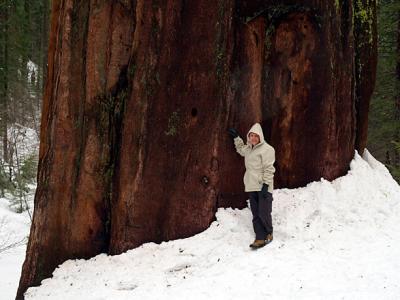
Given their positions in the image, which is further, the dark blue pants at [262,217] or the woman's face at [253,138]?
the woman's face at [253,138]

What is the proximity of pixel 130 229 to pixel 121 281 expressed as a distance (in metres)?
0.65

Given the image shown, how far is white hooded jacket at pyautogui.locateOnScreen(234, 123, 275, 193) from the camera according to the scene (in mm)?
5230

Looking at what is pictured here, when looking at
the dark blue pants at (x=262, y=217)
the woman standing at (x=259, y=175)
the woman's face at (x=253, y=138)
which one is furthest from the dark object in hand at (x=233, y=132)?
the dark blue pants at (x=262, y=217)

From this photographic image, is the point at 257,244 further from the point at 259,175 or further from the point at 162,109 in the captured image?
the point at 162,109

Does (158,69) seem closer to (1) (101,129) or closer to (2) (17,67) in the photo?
(1) (101,129)

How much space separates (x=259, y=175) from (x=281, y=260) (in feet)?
3.63

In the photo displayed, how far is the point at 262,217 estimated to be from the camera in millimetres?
5109

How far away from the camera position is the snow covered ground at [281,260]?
4.22 metres

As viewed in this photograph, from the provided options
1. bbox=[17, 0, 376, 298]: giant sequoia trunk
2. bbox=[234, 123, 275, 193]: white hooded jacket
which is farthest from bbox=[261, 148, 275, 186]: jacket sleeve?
bbox=[17, 0, 376, 298]: giant sequoia trunk

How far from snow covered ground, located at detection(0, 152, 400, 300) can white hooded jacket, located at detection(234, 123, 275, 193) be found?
0.45m

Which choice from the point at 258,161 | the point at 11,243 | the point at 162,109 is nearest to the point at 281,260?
the point at 258,161

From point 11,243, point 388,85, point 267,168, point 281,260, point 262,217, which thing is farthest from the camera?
point 388,85

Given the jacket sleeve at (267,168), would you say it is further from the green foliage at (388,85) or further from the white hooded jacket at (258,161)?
the green foliage at (388,85)

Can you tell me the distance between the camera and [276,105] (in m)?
5.57
